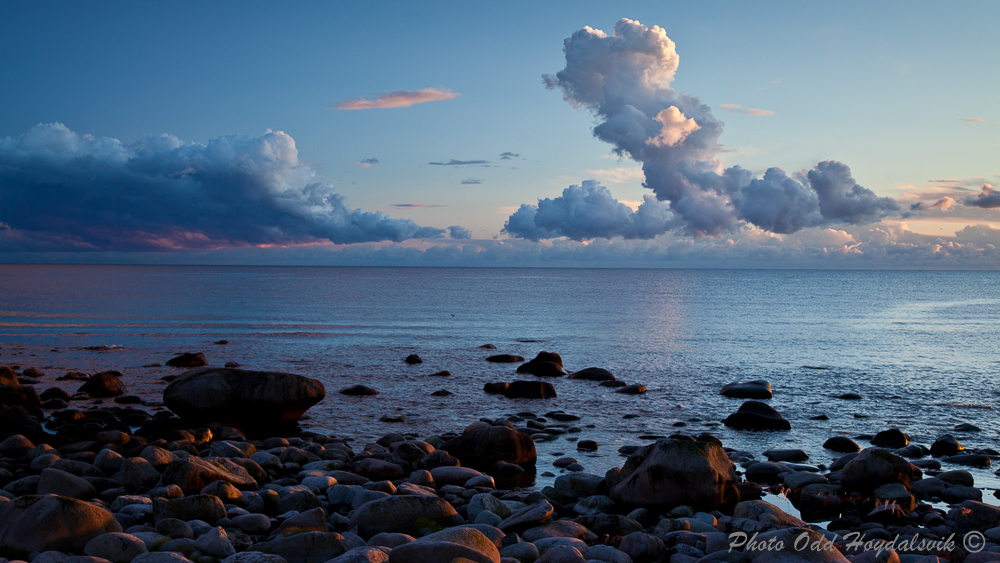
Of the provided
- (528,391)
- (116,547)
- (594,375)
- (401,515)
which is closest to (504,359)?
(594,375)

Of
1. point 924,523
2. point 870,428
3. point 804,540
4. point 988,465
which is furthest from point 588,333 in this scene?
point 804,540

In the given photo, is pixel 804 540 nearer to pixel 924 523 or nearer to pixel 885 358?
pixel 924 523

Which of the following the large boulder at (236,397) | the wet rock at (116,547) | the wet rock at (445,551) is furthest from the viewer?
the large boulder at (236,397)

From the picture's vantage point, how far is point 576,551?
7.29m

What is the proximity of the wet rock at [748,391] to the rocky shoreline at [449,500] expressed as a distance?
18.8ft

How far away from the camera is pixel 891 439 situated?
1509 cm

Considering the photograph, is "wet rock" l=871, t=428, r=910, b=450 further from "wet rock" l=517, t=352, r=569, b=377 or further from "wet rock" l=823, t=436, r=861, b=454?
"wet rock" l=517, t=352, r=569, b=377

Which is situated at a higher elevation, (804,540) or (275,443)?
(804,540)

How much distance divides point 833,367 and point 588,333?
17199mm

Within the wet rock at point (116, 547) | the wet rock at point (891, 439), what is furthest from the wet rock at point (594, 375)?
the wet rock at point (116, 547)

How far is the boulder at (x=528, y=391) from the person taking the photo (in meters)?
20.8

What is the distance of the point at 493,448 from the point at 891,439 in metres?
9.54

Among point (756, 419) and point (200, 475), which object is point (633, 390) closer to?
point (756, 419)

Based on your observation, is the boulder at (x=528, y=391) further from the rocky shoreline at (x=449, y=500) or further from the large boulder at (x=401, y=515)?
the large boulder at (x=401, y=515)
